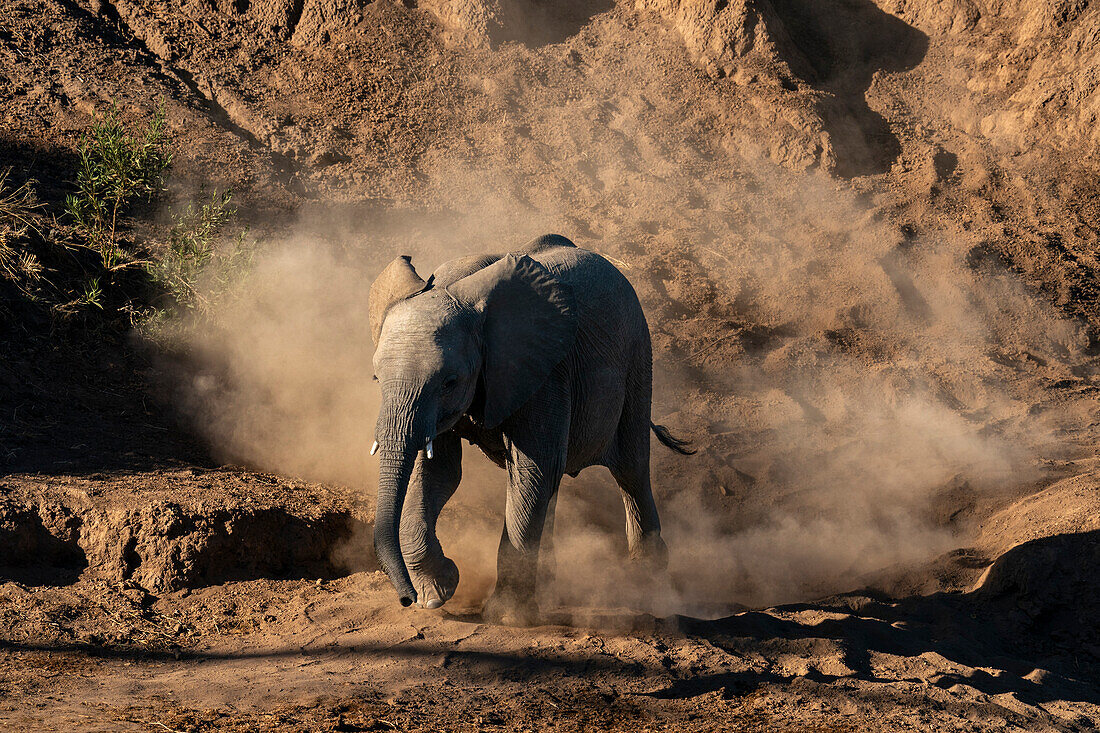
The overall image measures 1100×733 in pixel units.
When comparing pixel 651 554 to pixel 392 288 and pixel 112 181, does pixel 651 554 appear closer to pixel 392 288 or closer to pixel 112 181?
pixel 392 288

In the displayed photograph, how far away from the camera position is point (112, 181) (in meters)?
8.18

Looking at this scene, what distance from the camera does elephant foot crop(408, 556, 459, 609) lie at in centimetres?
480

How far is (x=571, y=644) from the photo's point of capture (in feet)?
15.3

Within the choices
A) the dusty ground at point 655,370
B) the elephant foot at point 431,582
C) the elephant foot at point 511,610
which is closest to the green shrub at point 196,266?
the dusty ground at point 655,370

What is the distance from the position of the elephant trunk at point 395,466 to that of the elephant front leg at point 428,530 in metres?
0.31

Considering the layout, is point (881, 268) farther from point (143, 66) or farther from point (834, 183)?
point (143, 66)

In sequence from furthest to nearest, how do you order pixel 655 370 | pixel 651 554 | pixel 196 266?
pixel 655 370
pixel 196 266
pixel 651 554

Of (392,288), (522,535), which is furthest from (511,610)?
(392,288)

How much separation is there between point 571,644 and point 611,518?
9.80 ft

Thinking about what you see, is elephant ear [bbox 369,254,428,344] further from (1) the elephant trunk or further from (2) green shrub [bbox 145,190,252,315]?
(2) green shrub [bbox 145,190,252,315]

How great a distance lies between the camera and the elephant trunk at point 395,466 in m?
4.36

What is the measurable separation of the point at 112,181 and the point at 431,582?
Result: 5359mm

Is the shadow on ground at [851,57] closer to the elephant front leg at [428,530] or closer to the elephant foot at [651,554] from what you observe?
the elephant foot at [651,554]

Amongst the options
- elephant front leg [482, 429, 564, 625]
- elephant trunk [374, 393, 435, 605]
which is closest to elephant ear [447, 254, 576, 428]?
elephant front leg [482, 429, 564, 625]
